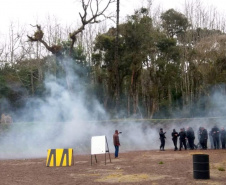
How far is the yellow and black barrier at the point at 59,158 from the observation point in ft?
62.6

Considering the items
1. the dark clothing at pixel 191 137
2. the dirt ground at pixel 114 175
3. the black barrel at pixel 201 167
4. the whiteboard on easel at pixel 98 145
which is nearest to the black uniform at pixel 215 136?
the dark clothing at pixel 191 137

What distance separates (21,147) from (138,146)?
982 cm

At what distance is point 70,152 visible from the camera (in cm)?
1947

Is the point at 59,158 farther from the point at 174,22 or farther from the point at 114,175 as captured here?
the point at 174,22

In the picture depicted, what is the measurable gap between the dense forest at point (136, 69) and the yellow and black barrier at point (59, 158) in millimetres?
15424

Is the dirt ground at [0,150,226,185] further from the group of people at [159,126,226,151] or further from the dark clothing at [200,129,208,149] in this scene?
the group of people at [159,126,226,151]

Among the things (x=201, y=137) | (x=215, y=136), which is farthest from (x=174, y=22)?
(x=201, y=137)

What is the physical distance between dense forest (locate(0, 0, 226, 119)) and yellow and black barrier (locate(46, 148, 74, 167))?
15.4 meters

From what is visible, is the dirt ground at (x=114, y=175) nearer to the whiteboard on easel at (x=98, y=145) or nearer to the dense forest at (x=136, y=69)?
the whiteboard on easel at (x=98, y=145)

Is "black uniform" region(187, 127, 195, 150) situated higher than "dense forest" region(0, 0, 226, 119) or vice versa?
"dense forest" region(0, 0, 226, 119)

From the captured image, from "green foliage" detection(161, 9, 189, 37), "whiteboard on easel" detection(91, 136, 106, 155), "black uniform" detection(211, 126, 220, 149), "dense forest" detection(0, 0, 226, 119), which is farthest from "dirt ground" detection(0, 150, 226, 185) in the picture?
"green foliage" detection(161, 9, 189, 37)

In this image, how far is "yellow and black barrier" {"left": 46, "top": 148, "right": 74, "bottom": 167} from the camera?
19.1m

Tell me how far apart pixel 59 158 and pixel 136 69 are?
22.7 m

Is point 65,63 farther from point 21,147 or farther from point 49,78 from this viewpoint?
point 21,147
